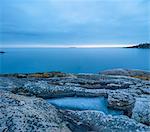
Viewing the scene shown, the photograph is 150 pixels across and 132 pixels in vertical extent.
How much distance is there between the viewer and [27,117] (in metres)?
12.9

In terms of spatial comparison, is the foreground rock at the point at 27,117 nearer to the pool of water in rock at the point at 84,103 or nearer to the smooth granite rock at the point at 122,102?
the pool of water in rock at the point at 84,103

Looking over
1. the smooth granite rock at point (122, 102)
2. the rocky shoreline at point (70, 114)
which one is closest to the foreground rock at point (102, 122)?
the rocky shoreline at point (70, 114)

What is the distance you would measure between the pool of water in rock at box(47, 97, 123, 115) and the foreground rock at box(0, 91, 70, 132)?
170 centimetres

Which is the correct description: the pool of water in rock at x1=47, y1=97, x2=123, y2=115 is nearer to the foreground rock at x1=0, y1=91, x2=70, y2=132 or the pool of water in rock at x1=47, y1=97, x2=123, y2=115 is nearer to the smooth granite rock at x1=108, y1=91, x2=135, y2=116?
the smooth granite rock at x1=108, y1=91, x2=135, y2=116

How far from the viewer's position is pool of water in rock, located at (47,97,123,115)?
16.1 m

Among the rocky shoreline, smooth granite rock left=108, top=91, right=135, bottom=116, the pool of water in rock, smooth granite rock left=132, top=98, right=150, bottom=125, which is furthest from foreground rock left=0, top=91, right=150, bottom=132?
smooth granite rock left=108, top=91, right=135, bottom=116

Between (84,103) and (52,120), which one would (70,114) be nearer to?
(52,120)

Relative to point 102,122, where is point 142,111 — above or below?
above

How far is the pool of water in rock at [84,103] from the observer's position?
52.9ft

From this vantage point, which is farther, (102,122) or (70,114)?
(70,114)

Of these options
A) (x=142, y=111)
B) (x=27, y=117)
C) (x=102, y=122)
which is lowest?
(x=102, y=122)

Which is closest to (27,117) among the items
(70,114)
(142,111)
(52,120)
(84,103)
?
(52,120)

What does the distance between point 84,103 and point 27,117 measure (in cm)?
527

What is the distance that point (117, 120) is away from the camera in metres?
13.4
